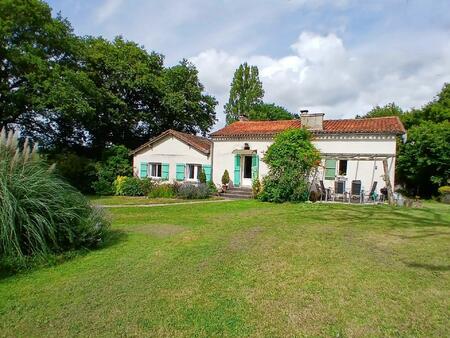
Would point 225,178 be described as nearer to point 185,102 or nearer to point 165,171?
point 165,171

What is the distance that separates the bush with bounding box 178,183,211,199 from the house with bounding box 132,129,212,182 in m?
2.51

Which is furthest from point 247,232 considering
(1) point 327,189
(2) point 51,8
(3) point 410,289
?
(2) point 51,8

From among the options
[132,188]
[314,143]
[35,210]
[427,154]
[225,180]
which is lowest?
[132,188]

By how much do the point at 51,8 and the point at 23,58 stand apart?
4203mm

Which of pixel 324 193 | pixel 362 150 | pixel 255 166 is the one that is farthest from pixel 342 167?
pixel 255 166

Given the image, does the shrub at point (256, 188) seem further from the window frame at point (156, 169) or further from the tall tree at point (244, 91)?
the tall tree at point (244, 91)

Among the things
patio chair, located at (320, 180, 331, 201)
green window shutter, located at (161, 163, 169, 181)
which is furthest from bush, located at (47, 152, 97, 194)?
patio chair, located at (320, 180, 331, 201)

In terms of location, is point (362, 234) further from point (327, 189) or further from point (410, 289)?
point (327, 189)

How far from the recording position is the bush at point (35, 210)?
5.08 m

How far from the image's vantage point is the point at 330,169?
1820cm

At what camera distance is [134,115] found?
2691 centimetres

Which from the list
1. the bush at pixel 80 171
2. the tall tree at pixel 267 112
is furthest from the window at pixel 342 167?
the tall tree at pixel 267 112

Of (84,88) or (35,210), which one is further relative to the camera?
(84,88)

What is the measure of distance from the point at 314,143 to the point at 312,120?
1551 millimetres
